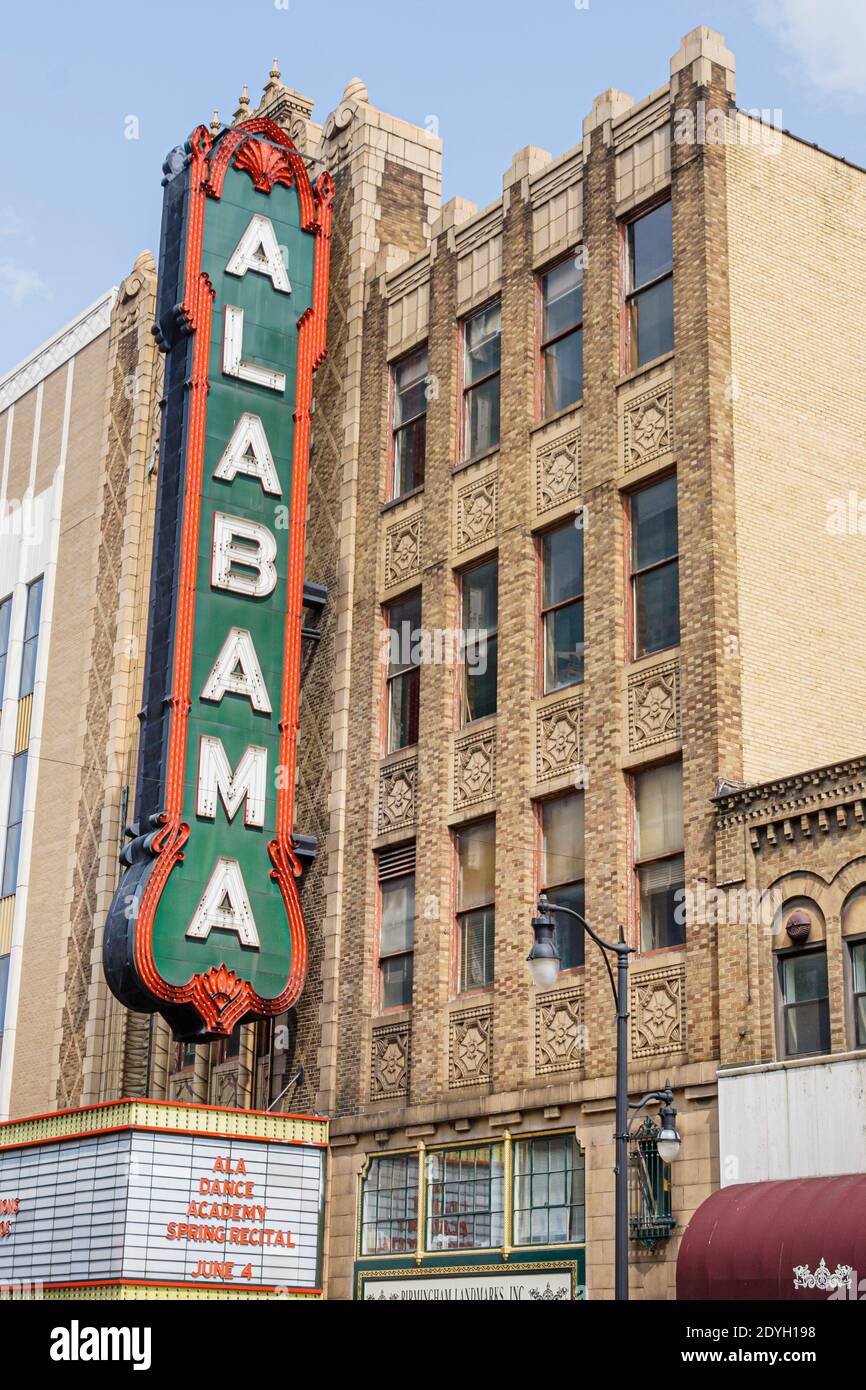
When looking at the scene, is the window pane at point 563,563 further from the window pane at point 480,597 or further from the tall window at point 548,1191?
the tall window at point 548,1191

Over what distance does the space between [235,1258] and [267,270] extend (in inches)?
699

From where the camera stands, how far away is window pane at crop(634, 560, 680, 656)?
25703 millimetres

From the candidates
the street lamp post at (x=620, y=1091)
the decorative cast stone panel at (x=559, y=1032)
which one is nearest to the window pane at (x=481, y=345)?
the decorative cast stone panel at (x=559, y=1032)

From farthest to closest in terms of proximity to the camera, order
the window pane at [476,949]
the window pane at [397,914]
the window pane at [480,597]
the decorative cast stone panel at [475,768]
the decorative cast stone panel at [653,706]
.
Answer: the window pane at [480,597]
the window pane at [397,914]
the decorative cast stone panel at [475,768]
the window pane at [476,949]
the decorative cast stone panel at [653,706]

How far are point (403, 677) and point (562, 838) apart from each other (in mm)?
5573

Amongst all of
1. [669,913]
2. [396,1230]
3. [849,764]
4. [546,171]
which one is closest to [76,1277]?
[396,1230]

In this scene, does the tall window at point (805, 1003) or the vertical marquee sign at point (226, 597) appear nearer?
the tall window at point (805, 1003)

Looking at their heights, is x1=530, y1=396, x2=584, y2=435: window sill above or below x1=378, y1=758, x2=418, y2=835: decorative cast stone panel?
above

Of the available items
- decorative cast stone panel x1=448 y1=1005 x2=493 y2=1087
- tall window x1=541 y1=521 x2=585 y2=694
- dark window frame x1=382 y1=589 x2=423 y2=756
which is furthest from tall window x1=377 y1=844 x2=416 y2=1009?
tall window x1=541 y1=521 x2=585 y2=694

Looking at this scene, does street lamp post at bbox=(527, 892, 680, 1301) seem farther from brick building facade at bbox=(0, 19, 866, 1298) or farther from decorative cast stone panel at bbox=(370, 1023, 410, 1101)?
decorative cast stone panel at bbox=(370, 1023, 410, 1101)

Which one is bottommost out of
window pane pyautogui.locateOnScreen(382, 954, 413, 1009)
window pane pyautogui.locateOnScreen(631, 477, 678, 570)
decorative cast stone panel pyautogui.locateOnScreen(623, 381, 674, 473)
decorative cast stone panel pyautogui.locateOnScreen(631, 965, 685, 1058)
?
decorative cast stone panel pyautogui.locateOnScreen(631, 965, 685, 1058)

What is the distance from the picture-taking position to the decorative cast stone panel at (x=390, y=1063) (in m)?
28.5

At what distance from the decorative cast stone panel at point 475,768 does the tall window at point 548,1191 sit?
5.72 m

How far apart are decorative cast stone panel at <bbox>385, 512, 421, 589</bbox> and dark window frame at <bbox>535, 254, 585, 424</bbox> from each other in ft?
11.2
